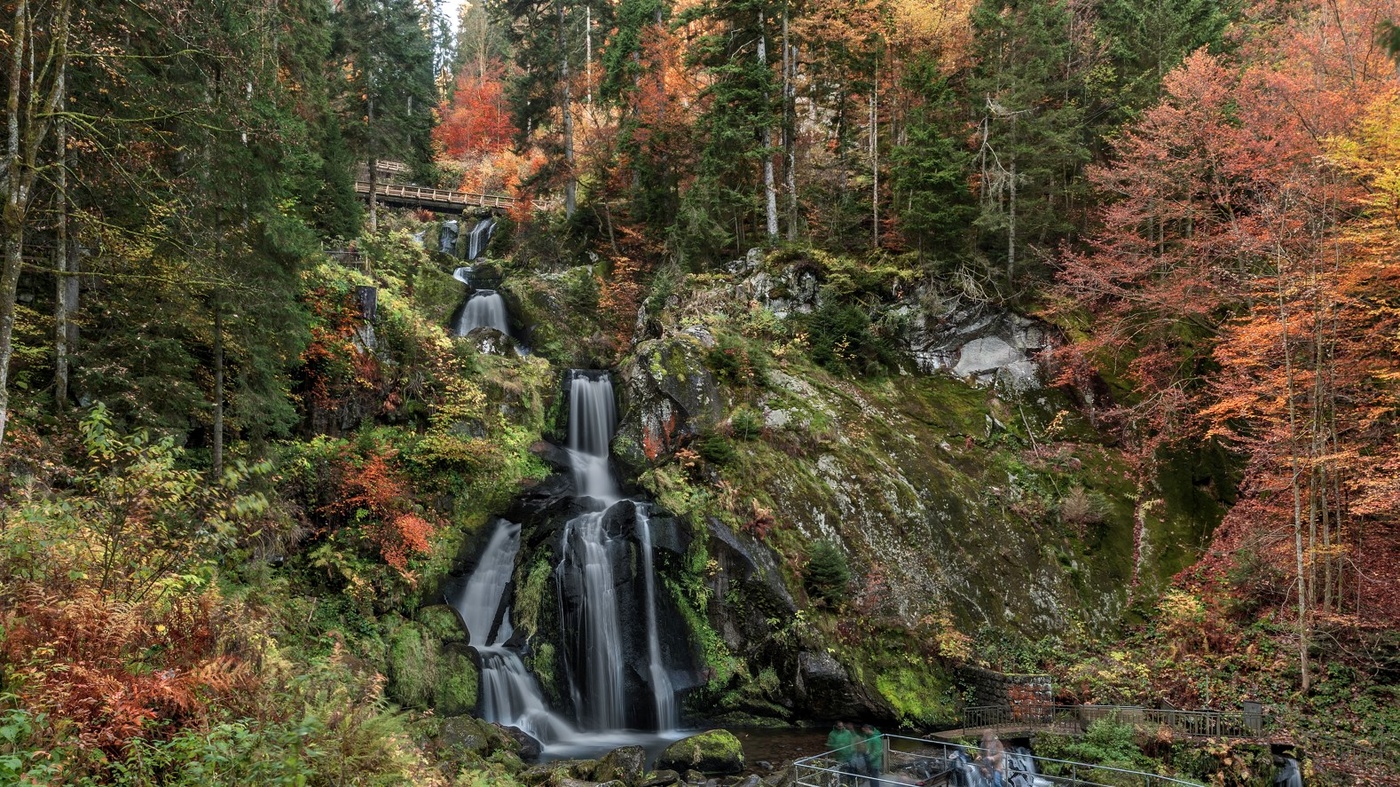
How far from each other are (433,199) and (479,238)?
138 inches

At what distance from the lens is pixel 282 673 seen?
6.98 m

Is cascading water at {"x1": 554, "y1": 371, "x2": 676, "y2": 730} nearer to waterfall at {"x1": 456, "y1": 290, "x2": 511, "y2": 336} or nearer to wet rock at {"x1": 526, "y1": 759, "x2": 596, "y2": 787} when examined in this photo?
wet rock at {"x1": 526, "y1": 759, "x2": 596, "y2": 787}

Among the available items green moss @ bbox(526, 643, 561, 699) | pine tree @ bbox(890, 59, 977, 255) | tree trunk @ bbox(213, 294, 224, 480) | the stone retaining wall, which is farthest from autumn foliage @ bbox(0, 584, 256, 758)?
pine tree @ bbox(890, 59, 977, 255)

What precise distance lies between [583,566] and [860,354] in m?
10.6

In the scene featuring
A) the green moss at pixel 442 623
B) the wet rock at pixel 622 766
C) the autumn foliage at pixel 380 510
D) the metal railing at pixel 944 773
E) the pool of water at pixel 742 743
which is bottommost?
the pool of water at pixel 742 743

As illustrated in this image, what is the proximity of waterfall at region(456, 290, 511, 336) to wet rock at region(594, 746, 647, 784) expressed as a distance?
50.2 ft

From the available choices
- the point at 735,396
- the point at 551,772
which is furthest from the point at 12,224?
the point at 735,396

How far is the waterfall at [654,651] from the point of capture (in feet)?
47.2

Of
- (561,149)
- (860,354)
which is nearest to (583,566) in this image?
(860,354)

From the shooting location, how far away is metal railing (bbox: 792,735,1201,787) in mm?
9555

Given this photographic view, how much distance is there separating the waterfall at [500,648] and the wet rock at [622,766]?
8.58 feet

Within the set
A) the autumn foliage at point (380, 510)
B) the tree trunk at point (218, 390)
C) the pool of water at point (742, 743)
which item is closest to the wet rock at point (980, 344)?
the pool of water at point (742, 743)

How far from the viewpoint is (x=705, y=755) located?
11.8 metres

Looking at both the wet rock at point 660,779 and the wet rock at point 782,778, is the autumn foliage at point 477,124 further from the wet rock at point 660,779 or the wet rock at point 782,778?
the wet rock at point 782,778
